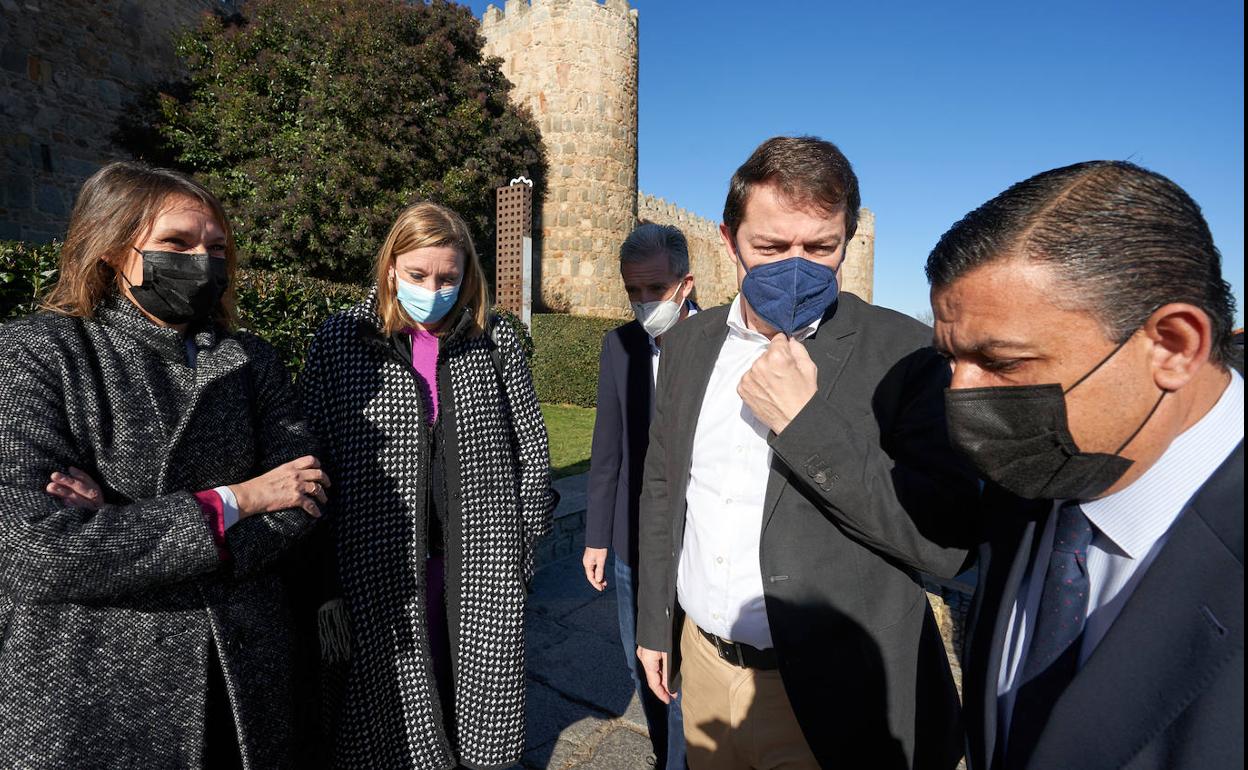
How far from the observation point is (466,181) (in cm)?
1348

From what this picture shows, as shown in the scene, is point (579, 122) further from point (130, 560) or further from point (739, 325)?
point (130, 560)

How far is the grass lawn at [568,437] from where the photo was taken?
6.84m

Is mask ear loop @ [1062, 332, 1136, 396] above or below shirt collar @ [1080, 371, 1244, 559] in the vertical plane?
above

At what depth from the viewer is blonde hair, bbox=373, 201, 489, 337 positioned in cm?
228

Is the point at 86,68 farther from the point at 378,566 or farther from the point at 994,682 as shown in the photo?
the point at 994,682

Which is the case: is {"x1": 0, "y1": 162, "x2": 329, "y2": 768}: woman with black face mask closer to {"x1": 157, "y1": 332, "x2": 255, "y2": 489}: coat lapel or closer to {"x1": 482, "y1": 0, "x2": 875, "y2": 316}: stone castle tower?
{"x1": 157, "y1": 332, "x2": 255, "y2": 489}: coat lapel

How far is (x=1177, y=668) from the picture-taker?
0.79 metres

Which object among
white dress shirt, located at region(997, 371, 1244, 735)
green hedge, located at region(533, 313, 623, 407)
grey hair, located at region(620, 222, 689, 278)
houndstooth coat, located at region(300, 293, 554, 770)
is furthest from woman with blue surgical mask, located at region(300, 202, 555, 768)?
green hedge, located at region(533, 313, 623, 407)

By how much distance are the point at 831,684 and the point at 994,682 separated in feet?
1.12

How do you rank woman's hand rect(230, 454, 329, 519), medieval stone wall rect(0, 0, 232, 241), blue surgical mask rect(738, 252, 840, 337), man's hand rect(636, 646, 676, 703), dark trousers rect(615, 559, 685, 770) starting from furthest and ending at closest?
medieval stone wall rect(0, 0, 232, 241), dark trousers rect(615, 559, 685, 770), man's hand rect(636, 646, 676, 703), woman's hand rect(230, 454, 329, 519), blue surgical mask rect(738, 252, 840, 337)

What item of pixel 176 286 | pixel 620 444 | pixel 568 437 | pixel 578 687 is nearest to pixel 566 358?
pixel 568 437

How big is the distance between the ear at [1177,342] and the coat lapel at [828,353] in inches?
23.2

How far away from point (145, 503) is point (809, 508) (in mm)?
1497

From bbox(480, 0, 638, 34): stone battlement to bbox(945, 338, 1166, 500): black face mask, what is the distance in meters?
16.2
